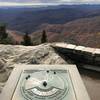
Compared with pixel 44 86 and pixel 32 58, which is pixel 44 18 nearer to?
pixel 32 58

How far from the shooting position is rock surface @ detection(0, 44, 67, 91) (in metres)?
3.75

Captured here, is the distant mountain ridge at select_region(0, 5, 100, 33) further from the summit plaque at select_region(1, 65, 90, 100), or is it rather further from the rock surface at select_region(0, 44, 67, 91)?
the summit plaque at select_region(1, 65, 90, 100)

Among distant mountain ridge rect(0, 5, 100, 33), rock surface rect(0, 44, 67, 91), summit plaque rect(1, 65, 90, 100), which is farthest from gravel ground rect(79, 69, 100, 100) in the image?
distant mountain ridge rect(0, 5, 100, 33)

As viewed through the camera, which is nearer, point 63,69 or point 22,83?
point 22,83

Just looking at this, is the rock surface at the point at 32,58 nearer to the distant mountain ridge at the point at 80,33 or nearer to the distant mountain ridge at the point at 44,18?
the distant mountain ridge at the point at 80,33

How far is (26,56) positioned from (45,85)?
1636 millimetres

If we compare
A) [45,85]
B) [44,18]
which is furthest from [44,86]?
[44,18]

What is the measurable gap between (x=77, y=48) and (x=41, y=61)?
0.74 metres

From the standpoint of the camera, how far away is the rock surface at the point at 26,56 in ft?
12.3

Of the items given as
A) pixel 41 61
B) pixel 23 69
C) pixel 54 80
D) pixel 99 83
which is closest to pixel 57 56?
pixel 41 61

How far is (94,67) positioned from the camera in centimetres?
386

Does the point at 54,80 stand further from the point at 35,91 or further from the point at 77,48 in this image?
the point at 77,48

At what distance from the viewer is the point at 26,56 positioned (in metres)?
3.90

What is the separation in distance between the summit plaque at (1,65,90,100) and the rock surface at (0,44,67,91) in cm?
96
